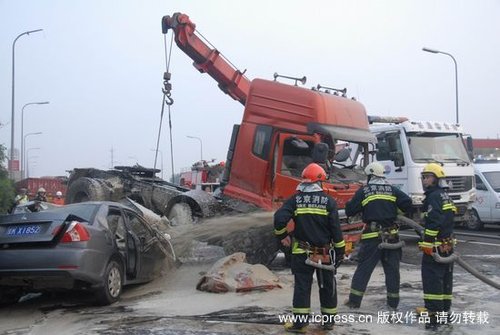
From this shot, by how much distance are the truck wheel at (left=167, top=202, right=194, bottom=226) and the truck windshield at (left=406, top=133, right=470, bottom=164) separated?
5428mm

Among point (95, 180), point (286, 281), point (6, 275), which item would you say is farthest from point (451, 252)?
point (95, 180)

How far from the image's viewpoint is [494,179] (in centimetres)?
1744

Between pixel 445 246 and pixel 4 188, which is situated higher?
pixel 4 188

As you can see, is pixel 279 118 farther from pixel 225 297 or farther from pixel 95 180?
pixel 95 180

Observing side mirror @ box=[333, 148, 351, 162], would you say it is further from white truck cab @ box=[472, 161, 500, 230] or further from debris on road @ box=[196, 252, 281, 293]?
white truck cab @ box=[472, 161, 500, 230]

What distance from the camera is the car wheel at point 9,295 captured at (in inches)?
275

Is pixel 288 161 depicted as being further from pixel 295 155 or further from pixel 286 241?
pixel 286 241

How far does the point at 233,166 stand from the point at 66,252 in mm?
4360

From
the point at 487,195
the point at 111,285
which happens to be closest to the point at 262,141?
the point at 111,285

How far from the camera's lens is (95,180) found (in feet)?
42.8

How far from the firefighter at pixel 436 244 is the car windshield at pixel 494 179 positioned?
1204 centimetres

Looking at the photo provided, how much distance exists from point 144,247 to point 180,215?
3.26 m

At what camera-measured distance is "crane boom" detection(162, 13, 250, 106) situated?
502 inches

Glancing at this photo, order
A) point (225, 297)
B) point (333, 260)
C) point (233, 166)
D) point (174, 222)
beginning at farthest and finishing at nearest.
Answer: point (174, 222), point (233, 166), point (225, 297), point (333, 260)
